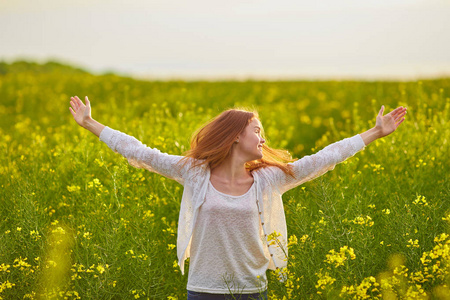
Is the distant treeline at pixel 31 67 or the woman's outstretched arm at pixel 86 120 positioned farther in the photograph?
the distant treeline at pixel 31 67

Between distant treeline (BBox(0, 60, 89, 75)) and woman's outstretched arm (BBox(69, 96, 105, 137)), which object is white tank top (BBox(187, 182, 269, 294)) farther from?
distant treeline (BBox(0, 60, 89, 75))

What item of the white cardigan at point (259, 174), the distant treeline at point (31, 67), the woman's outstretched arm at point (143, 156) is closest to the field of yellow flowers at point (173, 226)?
the white cardigan at point (259, 174)

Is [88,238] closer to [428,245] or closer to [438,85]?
[428,245]

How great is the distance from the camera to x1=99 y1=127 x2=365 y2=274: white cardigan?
3.34 metres

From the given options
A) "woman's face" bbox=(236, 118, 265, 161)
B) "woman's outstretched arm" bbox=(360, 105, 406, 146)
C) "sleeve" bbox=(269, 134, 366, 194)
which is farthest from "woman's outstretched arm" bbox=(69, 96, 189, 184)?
"woman's outstretched arm" bbox=(360, 105, 406, 146)

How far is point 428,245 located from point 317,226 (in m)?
0.86

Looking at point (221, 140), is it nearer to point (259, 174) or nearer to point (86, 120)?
point (259, 174)

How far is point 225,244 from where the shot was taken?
3.25m

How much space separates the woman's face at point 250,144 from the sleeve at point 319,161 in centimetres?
20

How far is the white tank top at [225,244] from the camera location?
3232mm

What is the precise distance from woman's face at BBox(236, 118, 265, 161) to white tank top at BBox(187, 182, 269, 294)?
21cm

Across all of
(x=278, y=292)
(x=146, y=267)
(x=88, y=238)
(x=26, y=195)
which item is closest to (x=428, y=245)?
(x=278, y=292)

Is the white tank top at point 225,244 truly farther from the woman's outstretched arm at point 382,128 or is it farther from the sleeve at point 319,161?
the woman's outstretched arm at point 382,128

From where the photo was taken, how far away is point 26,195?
4480mm
